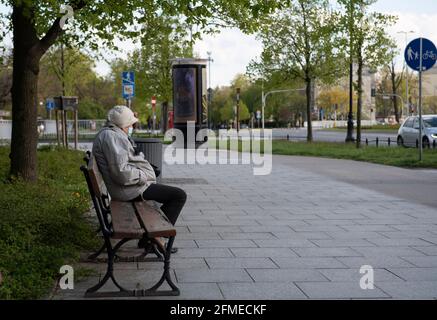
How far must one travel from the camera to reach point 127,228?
5324 mm

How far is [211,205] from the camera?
11.1 meters

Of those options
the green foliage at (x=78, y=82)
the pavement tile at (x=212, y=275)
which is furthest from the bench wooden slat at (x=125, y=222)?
the green foliage at (x=78, y=82)

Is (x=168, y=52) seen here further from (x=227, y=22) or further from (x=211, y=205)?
(x=211, y=205)

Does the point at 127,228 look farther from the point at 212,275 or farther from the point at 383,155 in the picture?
the point at 383,155

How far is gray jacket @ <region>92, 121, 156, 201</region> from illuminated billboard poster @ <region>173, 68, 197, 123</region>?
65.0ft

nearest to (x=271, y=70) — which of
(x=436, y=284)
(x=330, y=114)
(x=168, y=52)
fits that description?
(x=168, y=52)

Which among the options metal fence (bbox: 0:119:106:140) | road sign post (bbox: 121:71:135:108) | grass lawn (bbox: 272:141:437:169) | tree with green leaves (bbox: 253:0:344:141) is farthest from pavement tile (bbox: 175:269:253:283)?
metal fence (bbox: 0:119:106:140)

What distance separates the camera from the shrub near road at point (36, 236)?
17.6 ft

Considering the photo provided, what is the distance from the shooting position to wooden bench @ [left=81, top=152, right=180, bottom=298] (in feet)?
17.1

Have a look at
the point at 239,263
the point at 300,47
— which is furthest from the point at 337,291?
the point at 300,47

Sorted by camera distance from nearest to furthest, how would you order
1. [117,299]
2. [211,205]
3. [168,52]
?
[117,299], [211,205], [168,52]

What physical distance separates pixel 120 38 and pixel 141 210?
9700 millimetres

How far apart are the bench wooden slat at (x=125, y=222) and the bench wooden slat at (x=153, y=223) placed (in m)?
0.06

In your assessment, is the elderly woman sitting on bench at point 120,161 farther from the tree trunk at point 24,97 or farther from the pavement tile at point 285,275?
the tree trunk at point 24,97
